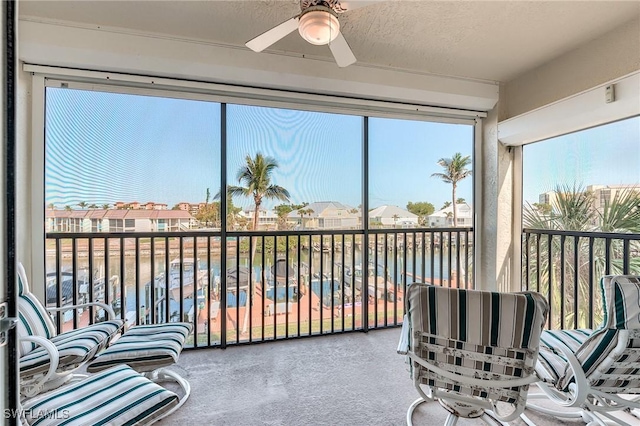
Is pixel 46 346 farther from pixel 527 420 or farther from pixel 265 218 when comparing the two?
pixel 527 420

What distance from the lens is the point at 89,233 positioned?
7.96 ft

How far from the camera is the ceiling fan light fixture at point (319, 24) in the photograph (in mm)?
1648

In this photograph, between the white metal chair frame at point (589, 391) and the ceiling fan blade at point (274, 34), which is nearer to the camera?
the white metal chair frame at point (589, 391)

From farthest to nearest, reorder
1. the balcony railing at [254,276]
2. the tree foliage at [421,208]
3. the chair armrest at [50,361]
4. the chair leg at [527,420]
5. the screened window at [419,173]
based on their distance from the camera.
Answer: the tree foliage at [421,208]
the screened window at [419,173]
the balcony railing at [254,276]
the chair leg at [527,420]
the chair armrest at [50,361]

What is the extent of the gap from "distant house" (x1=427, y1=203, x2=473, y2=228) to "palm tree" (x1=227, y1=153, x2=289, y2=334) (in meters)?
1.71

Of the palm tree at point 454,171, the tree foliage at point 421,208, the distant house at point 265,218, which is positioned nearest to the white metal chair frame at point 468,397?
the distant house at point 265,218

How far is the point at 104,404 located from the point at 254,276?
165 cm

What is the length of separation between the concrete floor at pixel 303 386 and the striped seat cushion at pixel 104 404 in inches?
19.8

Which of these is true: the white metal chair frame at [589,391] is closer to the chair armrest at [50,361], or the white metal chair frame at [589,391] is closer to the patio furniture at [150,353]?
the patio furniture at [150,353]

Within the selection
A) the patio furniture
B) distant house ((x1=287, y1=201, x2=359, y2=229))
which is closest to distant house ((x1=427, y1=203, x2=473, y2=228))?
distant house ((x1=287, y1=201, x2=359, y2=229))

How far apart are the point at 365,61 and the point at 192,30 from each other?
1508mm

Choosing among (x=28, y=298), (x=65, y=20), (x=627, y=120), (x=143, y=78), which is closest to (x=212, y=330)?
A: (x=28, y=298)

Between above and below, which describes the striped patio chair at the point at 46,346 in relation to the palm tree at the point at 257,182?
below

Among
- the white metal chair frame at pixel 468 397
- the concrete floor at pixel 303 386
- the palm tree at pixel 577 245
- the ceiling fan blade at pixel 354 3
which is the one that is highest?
the ceiling fan blade at pixel 354 3
